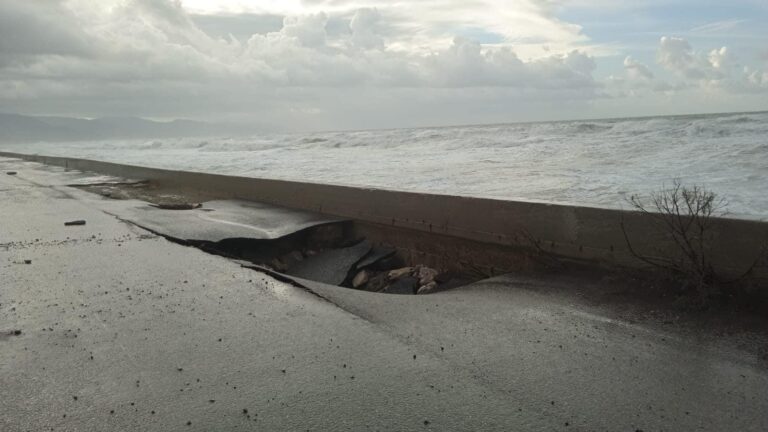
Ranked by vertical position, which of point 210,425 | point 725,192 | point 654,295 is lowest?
point 210,425

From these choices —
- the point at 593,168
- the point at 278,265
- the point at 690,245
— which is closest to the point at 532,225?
the point at 690,245

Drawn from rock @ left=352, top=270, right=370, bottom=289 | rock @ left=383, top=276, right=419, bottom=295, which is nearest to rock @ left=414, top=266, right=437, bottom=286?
rock @ left=383, top=276, right=419, bottom=295

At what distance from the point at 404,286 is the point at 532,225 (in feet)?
4.99

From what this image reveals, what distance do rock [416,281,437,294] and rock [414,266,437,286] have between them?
9cm

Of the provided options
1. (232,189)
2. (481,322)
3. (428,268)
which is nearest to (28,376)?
(481,322)

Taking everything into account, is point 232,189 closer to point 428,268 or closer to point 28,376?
point 428,268

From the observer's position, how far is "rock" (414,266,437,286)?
6293mm

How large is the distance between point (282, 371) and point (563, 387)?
5.07 ft

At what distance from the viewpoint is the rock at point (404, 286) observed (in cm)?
618

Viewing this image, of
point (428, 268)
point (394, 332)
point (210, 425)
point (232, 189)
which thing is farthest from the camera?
point (232, 189)

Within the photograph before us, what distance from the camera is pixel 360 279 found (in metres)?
6.71

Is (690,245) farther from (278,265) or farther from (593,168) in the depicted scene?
(593,168)

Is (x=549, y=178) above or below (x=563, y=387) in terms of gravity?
above

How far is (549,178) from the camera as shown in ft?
45.8
